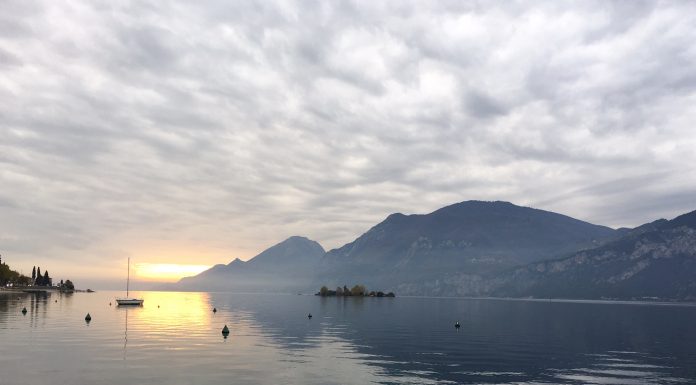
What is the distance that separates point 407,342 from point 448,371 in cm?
3061

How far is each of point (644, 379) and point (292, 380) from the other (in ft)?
125

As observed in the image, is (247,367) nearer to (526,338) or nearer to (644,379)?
(644,379)

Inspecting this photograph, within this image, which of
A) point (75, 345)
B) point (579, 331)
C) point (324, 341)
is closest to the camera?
point (75, 345)

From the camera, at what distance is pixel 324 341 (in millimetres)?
89000

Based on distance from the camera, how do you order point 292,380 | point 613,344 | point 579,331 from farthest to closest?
1. point 579,331
2. point 613,344
3. point 292,380

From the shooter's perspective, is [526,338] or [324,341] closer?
[324,341]

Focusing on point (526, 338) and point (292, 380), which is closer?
point (292, 380)

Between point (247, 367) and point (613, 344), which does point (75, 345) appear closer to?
point (247, 367)

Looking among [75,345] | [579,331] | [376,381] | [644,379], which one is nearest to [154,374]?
[376,381]

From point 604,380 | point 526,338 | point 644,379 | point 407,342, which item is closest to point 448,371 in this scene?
point 604,380

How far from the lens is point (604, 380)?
5781cm

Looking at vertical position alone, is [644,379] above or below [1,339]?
below

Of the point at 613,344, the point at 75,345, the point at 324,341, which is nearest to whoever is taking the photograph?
the point at 75,345

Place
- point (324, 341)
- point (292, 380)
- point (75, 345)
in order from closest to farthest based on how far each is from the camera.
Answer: point (292, 380)
point (75, 345)
point (324, 341)
